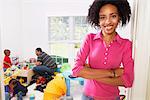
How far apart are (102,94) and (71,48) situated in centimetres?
373

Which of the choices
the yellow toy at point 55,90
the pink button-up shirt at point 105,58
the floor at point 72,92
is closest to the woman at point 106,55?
the pink button-up shirt at point 105,58

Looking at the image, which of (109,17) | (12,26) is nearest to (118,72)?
(109,17)

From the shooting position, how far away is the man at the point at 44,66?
13.0ft

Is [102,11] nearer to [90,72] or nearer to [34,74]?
[90,72]

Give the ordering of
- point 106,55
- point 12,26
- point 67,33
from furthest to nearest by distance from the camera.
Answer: point 67,33, point 12,26, point 106,55

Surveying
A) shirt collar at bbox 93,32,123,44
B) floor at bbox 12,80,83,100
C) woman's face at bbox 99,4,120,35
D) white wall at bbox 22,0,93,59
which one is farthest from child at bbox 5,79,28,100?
woman's face at bbox 99,4,120,35

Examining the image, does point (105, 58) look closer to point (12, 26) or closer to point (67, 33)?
point (67, 33)

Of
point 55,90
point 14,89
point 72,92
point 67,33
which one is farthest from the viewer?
point 67,33

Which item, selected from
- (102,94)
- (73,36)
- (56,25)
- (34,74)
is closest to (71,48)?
(73,36)

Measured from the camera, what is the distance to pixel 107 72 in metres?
1.14

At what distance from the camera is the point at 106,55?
119 cm

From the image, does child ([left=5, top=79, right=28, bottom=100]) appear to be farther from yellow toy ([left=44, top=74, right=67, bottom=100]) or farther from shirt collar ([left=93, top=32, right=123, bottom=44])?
shirt collar ([left=93, top=32, right=123, bottom=44])

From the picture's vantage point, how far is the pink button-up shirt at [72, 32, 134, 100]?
115cm

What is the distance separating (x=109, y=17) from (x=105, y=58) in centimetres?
25
